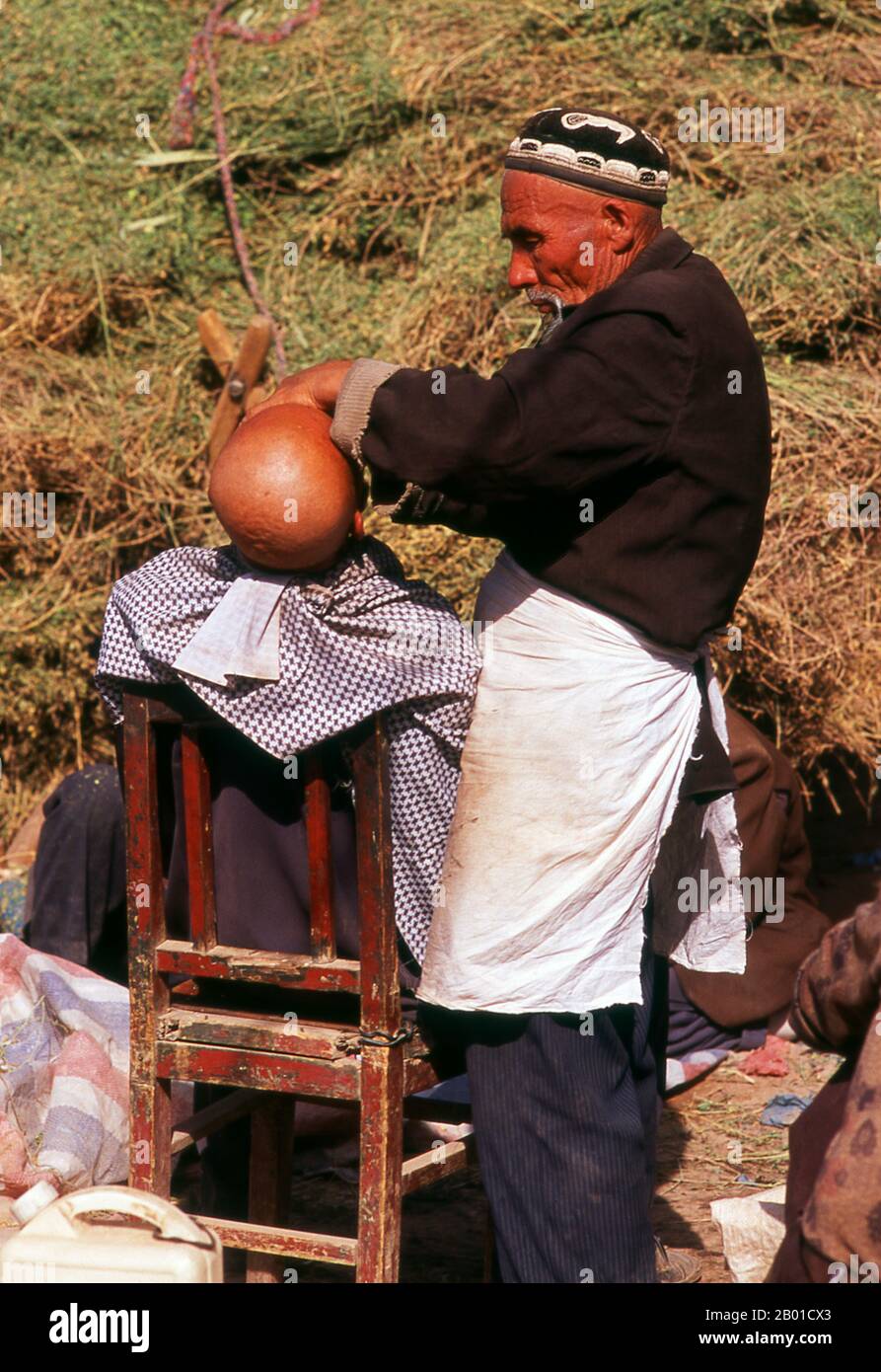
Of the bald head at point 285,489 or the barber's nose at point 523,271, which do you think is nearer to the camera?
the bald head at point 285,489

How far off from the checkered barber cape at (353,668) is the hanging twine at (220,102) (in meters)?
2.09

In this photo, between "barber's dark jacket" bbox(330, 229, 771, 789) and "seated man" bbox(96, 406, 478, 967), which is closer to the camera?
"barber's dark jacket" bbox(330, 229, 771, 789)

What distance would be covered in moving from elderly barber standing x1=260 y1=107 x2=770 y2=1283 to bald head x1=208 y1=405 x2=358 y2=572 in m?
0.05

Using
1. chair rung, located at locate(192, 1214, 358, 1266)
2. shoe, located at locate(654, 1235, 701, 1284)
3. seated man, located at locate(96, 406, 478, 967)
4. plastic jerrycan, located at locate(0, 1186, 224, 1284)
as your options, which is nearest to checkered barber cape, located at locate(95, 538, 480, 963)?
seated man, located at locate(96, 406, 478, 967)

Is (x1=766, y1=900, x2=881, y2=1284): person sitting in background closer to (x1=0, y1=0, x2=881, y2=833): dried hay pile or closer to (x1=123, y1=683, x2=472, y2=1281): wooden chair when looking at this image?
(x1=123, y1=683, x2=472, y2=1281): wooden chair

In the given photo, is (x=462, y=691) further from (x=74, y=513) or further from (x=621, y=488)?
(x=74, y=513)

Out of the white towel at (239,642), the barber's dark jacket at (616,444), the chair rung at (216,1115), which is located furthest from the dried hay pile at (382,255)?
the white towel at (239,642)

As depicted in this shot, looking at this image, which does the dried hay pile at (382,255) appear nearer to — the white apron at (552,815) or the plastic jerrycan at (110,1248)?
the white apron at (552,815)

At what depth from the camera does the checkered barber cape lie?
2150 mm

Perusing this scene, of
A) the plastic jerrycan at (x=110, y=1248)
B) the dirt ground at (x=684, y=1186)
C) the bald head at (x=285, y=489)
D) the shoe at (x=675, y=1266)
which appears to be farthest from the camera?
the dirt ground at (x=684, y=1186)

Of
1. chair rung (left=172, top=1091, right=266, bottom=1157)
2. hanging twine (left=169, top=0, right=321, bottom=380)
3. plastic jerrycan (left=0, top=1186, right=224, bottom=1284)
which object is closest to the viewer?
plastic jerrycan (left=0, top=1186, right=224, bottom=1284)

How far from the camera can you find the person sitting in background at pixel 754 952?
395 centimetres

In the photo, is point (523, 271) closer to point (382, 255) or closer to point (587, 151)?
point (587, 151)
